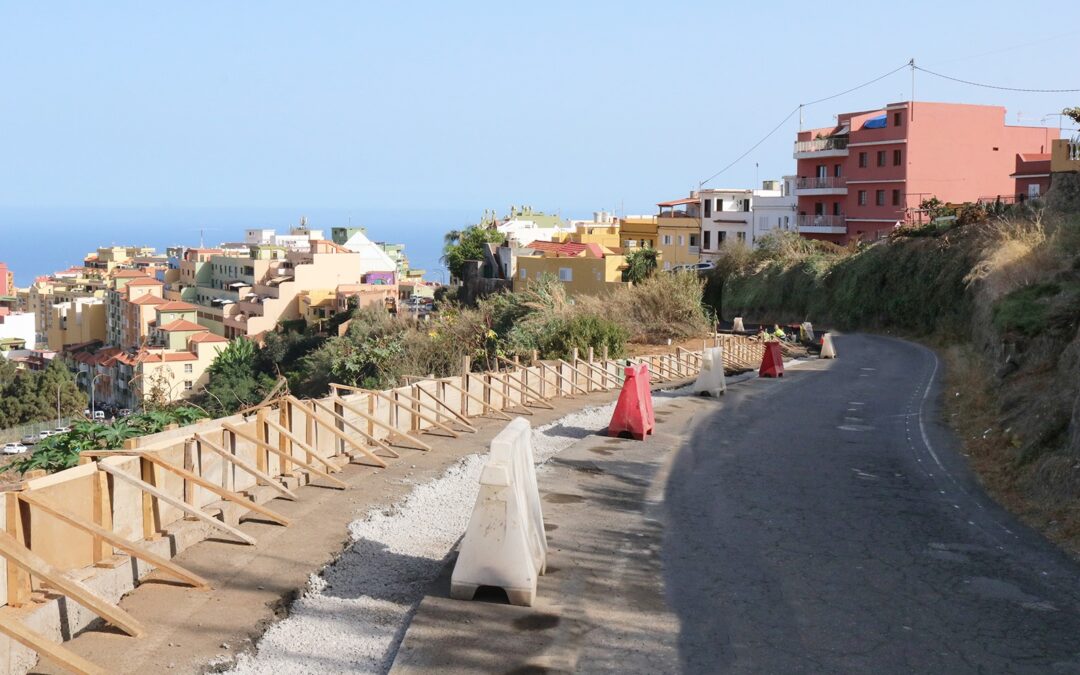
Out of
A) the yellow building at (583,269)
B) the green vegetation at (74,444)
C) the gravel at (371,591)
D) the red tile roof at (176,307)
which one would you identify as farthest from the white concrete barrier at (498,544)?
the red tile roof at (176,307)

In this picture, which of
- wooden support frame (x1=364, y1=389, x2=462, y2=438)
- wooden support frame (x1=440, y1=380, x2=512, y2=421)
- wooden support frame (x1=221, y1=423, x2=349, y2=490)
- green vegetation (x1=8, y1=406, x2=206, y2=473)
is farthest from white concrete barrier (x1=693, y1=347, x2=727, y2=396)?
green vegetation (x1=8, y1=406, x2=206, y2=473)

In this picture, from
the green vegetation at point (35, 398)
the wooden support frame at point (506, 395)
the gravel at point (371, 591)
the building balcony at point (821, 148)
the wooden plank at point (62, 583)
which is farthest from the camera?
the building balcony at point (821, 148)

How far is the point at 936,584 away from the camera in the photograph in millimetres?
9695

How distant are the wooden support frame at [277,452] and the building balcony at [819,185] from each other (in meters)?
61.6

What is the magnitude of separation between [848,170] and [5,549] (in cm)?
6705

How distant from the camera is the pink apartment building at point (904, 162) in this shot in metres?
65.1

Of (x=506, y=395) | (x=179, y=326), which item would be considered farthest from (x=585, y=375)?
(x=179, y=326)

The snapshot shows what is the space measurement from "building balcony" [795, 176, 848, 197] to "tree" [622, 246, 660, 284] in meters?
11.7

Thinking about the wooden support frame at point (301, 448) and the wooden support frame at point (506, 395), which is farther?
the wooden support frame at point (506, 395)

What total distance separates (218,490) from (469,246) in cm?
8326

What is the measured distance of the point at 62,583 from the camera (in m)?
7.33

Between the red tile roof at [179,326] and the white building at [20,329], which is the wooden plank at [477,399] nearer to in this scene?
the red tile roof at [179,326]

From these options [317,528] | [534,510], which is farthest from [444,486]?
[534,510]

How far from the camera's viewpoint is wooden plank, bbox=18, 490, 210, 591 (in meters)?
8.04
